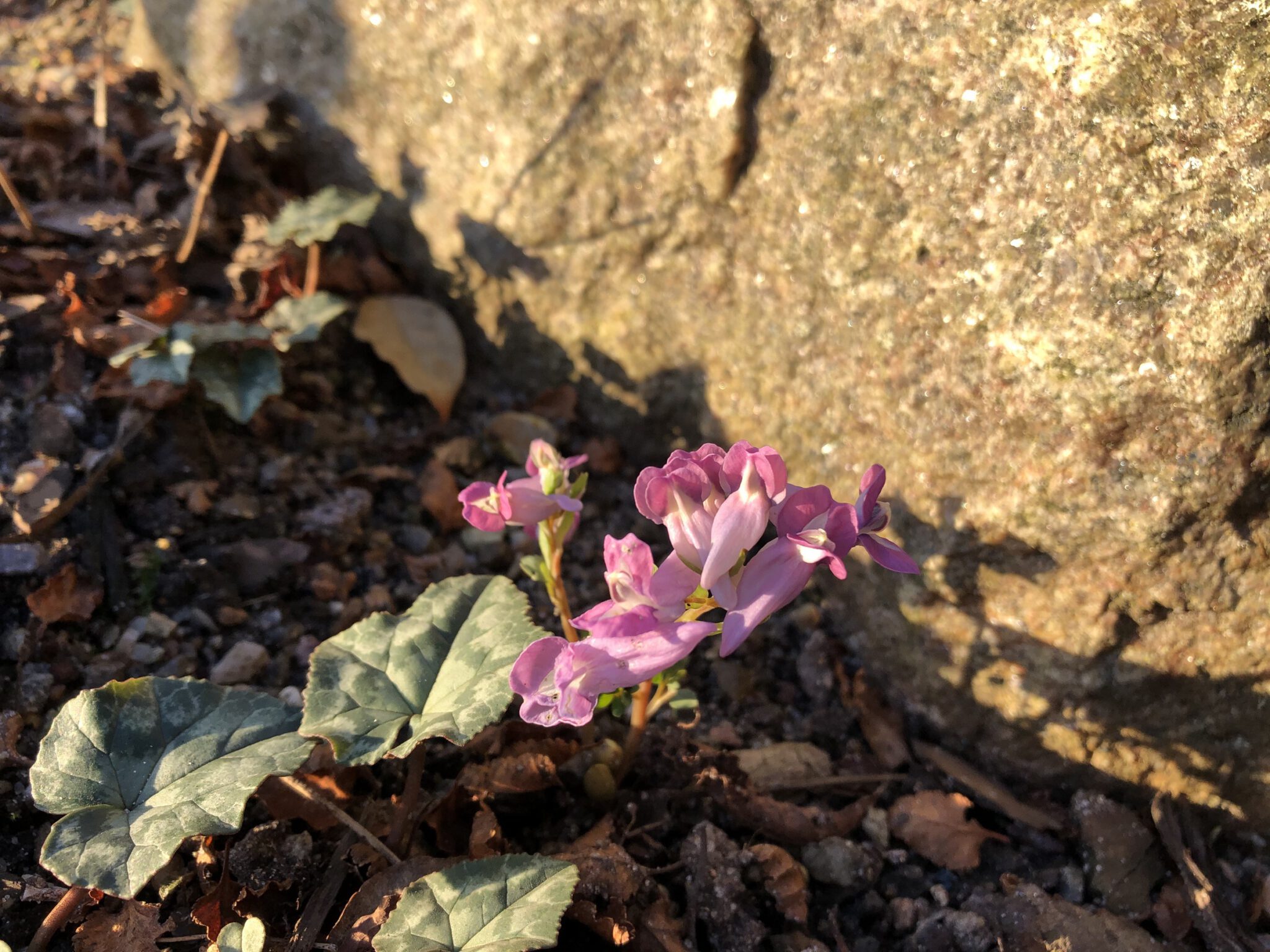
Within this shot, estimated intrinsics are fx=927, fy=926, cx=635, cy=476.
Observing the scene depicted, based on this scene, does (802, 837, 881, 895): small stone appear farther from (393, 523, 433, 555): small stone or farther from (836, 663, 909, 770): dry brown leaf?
(393, 523, 433, 555): small stone

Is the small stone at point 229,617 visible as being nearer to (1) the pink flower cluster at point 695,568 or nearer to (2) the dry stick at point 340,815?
(2) the dry stick at point 340,815

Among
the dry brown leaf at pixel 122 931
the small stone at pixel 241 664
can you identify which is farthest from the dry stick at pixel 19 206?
Answer: the dry brown leaf at pixel 122 931

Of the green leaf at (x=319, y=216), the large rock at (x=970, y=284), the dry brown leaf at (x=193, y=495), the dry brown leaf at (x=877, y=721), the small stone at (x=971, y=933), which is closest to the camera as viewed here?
the large rock at (x=970, y=284)

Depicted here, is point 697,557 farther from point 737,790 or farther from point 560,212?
point 560,212

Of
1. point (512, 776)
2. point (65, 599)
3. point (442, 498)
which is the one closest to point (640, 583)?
point (512, 776)

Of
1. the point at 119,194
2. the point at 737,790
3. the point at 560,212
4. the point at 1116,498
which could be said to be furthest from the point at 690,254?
the point at 119,194

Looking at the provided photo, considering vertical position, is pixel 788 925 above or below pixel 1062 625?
below

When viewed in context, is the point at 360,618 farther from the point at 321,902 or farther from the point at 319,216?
the point at 319,216
